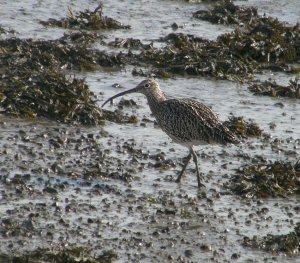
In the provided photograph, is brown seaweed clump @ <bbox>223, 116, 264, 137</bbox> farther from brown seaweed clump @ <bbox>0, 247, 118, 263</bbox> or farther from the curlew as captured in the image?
brown seaweed clump @ <bbox>0, 247, 118, 263</bbox>

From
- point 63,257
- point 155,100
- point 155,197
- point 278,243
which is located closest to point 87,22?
point 155,100

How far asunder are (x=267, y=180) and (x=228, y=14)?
367 inches

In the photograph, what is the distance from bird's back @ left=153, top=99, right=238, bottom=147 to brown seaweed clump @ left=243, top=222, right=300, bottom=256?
2235mm

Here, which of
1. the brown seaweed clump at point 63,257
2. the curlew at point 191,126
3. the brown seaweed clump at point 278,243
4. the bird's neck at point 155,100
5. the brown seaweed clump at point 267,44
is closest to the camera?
the brown seaweed clump at point 63,257

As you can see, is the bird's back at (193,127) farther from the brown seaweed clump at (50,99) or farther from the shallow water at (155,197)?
the brown seaweed clump at (50,99)

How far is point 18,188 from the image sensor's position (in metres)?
10.8

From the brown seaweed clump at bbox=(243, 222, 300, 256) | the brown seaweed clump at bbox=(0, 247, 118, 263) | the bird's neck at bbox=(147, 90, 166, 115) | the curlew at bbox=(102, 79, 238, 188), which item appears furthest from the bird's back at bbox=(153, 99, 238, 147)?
the brown seaweed clump at bbox=(0, 247, 118, 263)

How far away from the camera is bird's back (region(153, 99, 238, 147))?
40.0ft

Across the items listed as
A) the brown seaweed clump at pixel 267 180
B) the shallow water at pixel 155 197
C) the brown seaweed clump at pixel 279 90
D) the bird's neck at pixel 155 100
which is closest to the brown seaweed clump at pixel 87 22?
the shallow water at pixel 155 197

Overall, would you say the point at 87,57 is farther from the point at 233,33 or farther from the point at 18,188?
the point at 18,188

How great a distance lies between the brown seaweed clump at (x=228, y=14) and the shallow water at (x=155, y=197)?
437 centimetres

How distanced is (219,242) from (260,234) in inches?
21.5

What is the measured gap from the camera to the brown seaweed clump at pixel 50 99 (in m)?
13.6

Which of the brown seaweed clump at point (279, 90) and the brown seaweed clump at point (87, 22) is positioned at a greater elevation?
the brown seaweed clump at point (87, 22)
